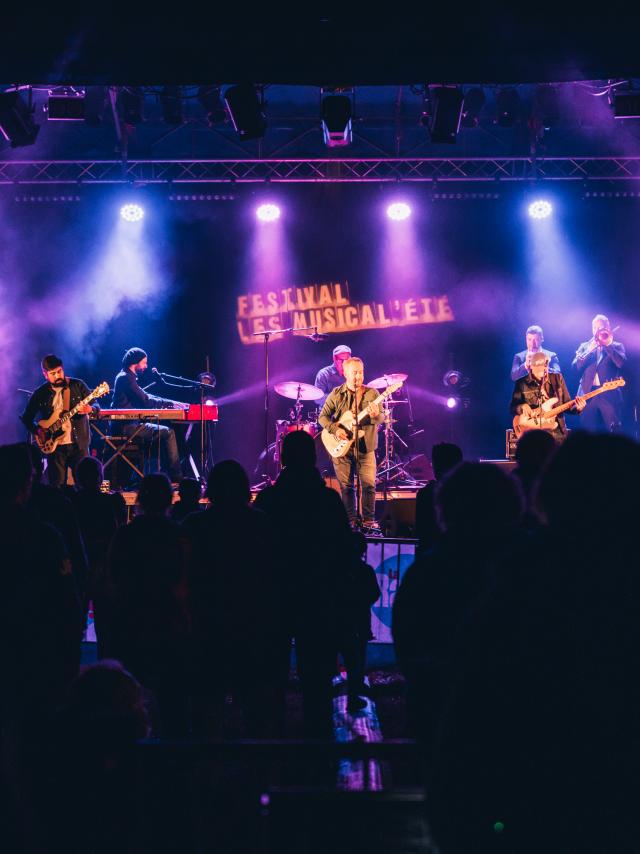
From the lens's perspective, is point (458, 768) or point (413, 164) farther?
point (413, 164)

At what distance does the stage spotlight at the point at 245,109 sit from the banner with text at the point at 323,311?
20.6 ft

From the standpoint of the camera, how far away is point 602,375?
14055mm

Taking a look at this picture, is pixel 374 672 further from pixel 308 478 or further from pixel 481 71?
pixel 481 71

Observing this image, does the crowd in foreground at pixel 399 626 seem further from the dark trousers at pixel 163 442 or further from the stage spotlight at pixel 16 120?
the stage spotlight at pixel 16 120

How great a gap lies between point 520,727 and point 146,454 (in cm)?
1217

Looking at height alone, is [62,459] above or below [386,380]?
below

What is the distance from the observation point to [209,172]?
14.5 meters

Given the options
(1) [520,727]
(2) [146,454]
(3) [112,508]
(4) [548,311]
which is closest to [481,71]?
(3) [112,508]

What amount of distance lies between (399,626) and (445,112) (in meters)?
9.61

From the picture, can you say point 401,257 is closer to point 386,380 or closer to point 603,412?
point 386,380

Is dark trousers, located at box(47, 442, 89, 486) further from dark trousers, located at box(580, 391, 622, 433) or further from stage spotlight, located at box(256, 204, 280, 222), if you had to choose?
dark trousers, located at box(580, 391, 622, 433)

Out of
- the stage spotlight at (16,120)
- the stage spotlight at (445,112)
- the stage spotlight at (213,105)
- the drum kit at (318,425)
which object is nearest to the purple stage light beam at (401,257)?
the drum kit at (318,425)

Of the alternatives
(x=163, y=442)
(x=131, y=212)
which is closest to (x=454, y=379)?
(x=163, y=442)

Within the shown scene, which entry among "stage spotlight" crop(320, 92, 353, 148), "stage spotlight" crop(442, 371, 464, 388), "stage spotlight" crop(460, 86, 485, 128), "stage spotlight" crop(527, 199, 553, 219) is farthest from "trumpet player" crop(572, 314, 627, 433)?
"stage spotlight" crop(320, 92, 353, 148)
